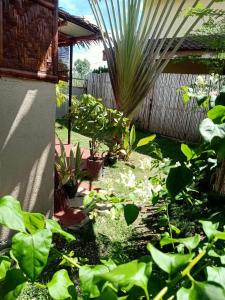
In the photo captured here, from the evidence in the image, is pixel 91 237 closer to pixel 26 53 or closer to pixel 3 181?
pixel 3 181

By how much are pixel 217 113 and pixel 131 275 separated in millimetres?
528

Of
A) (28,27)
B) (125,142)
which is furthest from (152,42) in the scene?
(28,27)

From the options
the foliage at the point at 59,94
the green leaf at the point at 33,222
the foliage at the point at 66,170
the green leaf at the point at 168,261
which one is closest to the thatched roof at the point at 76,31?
the foliage at the point at 59,94

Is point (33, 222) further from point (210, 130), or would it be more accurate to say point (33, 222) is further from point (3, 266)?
point (210, 130)

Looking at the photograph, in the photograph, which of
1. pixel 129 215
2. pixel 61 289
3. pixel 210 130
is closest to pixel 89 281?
pixel 61 289

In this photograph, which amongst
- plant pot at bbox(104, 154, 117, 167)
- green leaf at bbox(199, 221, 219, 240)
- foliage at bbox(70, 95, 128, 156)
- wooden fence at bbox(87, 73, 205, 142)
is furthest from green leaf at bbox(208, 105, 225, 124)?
wooden fence at bbox(87, 73, 205, 142)

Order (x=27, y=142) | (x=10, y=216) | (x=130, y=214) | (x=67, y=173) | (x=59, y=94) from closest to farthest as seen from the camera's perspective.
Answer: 1. (x=10, y=216)
2. (x=130, y=214)
3. (x=27, y=142)
4. (x=67, y=173)
5. (x=59, y=94)

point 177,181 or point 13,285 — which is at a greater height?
point 177,181

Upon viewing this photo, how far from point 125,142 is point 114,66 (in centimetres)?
163

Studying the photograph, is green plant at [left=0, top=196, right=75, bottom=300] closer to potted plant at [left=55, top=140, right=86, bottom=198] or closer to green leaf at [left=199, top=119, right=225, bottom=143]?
green leaf at [left=199, top=119, right=225, bottom=143]

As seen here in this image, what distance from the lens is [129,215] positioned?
36.5 inches

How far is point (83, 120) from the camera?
518 centimetres

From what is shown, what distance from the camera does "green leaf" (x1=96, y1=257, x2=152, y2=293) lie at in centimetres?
44

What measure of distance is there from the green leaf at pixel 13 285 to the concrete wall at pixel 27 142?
2187 millimetres
